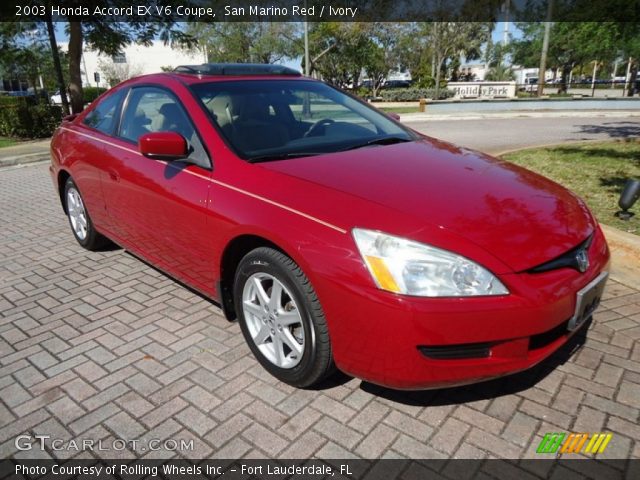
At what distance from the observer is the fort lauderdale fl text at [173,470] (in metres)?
2.10

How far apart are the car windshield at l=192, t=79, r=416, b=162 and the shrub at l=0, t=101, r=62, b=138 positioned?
598 inches

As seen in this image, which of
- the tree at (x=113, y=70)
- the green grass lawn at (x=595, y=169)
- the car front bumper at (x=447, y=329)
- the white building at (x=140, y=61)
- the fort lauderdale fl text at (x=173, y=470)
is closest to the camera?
the car front bumper at (x=447, y=329)

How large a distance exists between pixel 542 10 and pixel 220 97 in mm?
38134

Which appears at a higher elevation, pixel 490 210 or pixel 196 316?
pixel 490 210

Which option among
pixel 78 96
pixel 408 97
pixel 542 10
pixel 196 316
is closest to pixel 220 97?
pixel 196 316

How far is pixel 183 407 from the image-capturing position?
252 cm

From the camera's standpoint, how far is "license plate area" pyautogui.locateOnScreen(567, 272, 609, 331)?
224 cm

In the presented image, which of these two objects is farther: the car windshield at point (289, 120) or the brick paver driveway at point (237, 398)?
the car windshield at point (289, 120)

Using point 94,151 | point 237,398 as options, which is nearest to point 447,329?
point 237,398

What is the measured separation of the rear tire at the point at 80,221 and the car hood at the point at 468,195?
2738 millimetres

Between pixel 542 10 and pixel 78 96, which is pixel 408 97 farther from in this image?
pixel 78 96

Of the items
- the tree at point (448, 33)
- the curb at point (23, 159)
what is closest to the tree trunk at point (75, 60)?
the curb at point (23, 159)

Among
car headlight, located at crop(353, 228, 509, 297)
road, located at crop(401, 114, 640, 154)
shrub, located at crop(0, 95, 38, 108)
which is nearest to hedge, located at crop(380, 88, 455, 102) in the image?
road, located at crop(401, 114, 640, 154)

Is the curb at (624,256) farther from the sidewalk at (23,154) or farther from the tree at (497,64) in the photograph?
the tree at (497,64)
